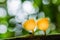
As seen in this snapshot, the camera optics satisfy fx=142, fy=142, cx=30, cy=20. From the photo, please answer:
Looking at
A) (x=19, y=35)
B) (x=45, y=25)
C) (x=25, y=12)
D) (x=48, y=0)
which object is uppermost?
(x=48, y=0)

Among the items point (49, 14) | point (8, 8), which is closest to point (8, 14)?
point (8, 8)

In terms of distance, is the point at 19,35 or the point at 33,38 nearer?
the point at 33,38

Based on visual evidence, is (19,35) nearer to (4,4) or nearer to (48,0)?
(4,4)

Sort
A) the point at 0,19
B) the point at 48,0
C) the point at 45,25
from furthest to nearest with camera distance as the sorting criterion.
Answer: the point at 48,0 → the point at 0,19 → the point at 45,25

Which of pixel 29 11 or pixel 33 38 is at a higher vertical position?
pixel 29 11

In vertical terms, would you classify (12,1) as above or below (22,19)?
above

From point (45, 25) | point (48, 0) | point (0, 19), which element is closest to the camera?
point (45, 25)

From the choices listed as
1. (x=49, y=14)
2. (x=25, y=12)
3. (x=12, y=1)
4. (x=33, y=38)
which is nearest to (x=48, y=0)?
(x=49, y=14)

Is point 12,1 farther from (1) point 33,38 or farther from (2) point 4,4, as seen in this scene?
(1) point 33,38

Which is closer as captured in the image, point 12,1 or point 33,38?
point 33,38
